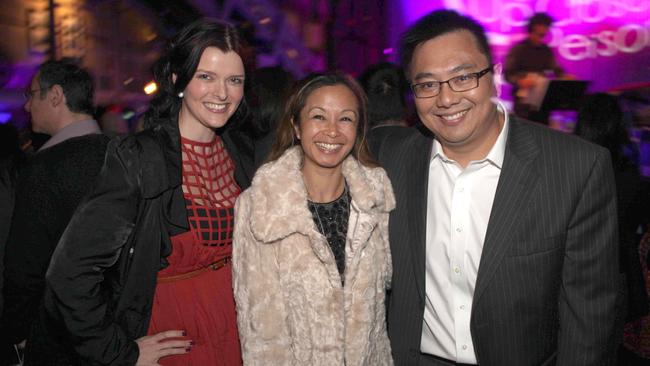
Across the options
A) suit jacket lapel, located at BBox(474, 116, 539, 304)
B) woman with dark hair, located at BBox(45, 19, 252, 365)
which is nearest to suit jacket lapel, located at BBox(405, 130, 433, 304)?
suit jacket lapel, located at BBox(474, 116, 539, 304)

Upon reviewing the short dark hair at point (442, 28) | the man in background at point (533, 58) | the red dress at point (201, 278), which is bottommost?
the red dress at point (201, 278)

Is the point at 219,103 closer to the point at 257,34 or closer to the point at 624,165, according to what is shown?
the point at 624,165

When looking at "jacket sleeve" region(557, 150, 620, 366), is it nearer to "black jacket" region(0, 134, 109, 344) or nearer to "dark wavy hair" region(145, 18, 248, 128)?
"dark wavy hair" region(145, 18, 248, 128)

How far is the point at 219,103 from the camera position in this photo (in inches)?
93.0

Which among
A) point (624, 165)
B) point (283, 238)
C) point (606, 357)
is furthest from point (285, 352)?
point (624, 165)

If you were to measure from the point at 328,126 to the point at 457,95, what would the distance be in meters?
0.64

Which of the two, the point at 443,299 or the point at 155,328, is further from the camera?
the point at 155,328

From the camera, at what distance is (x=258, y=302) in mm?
2164

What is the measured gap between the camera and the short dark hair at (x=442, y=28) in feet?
6.89

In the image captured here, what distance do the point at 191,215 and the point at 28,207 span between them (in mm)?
978

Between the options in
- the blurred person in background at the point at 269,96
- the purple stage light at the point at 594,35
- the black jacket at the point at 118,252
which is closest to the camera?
the black jacket at the point at 118,252

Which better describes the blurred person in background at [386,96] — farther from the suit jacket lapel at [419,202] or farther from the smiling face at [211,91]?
the smiling face at [211,91]

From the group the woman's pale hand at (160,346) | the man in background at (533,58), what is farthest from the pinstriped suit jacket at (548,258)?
the man in background at (533,58)

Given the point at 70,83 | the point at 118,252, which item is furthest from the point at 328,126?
the point at 70,83
